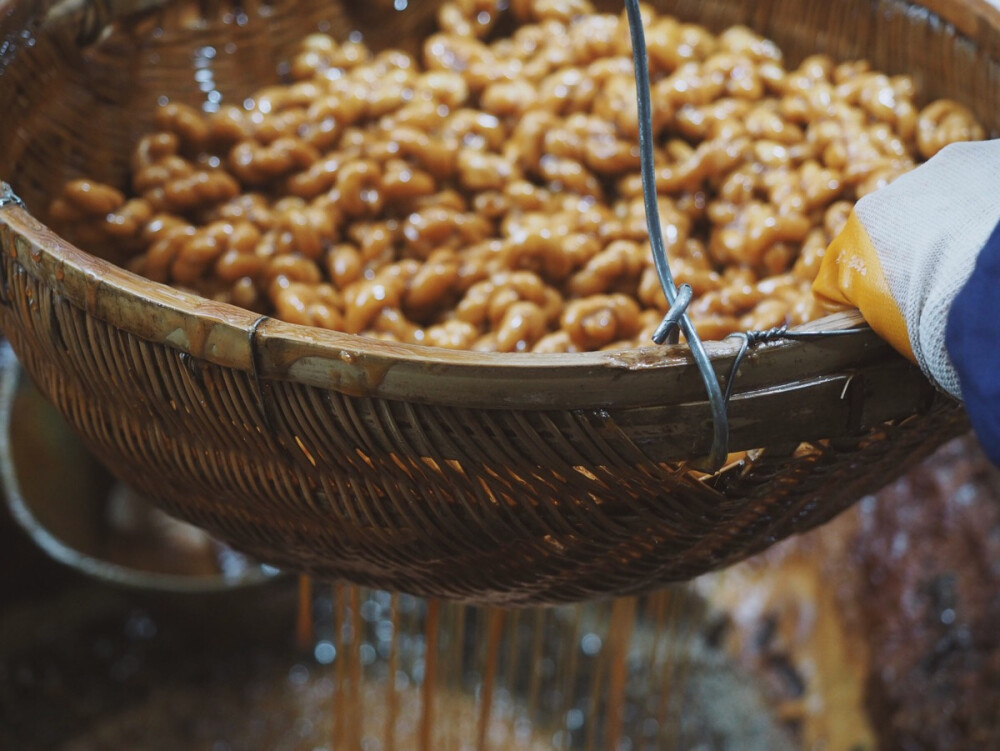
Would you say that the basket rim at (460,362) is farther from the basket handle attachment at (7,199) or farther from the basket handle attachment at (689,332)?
the basket handle attachment at (7,199)

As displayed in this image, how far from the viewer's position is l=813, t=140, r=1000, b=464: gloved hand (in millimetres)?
527

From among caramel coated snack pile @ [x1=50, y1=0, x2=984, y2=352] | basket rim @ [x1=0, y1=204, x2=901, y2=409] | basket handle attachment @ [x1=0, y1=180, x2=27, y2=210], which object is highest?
basket handle attachment @ [x1=0, y1=180, x2=27, y2=210]

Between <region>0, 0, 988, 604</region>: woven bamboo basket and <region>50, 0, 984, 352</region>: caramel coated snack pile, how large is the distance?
0.72 feet

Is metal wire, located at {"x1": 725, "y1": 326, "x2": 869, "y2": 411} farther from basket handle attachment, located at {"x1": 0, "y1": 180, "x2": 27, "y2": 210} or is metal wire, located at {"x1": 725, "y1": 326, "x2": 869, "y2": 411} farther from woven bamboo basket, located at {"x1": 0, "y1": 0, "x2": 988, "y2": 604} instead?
basket handle attachment, located at {"x1": 0, "y1": 180, "x2": 27, "y2": 210}

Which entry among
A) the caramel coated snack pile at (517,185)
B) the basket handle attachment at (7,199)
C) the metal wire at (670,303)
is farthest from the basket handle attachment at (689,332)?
the basket handle attachment at (7,199)

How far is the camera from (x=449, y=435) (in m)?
0.59

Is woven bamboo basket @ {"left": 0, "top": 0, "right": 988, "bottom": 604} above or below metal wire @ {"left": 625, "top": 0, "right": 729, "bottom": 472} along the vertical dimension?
below

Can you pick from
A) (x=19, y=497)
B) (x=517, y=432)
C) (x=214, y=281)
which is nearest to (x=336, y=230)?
(x=214, y=281)

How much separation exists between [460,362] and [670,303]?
119 mm

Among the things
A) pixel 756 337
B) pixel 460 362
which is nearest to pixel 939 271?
pixel 756 337

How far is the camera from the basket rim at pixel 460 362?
0.56 m

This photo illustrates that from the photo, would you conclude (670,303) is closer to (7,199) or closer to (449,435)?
(449,435)

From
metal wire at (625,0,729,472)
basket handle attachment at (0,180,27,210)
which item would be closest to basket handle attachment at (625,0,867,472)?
metal wire at (625,0,729,472)

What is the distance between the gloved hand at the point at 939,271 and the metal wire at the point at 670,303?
4.3 inches
